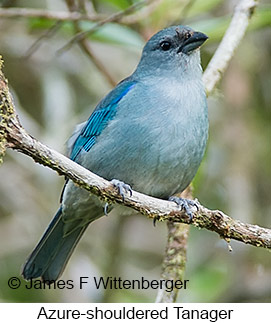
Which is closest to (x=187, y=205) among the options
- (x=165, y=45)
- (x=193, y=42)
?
(x=193, y=42)

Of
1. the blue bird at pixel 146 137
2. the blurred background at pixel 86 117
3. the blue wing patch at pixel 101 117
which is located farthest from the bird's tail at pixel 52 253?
the blurred background at pixel 86 117

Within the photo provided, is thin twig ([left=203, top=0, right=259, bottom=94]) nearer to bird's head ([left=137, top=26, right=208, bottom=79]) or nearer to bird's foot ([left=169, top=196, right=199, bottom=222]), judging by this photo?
bird's head ([left=137, top=26, right=208, bottom=79])

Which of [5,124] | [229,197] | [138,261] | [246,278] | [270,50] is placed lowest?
[5,124]

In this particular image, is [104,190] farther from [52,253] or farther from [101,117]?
[52,253]

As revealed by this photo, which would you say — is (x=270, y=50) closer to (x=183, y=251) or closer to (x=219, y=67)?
(x=219, y=67)

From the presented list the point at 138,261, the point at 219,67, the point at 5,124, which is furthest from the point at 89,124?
the point at 138,261

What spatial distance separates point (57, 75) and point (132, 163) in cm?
274

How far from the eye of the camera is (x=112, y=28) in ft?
19.3

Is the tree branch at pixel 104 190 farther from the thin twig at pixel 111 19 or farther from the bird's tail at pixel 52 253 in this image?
the thin twig at pixel 111 19

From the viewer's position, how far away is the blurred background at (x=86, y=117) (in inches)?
227

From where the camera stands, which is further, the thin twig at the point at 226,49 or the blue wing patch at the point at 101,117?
the thin twig at the point at 226,49

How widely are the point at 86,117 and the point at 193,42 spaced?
2121 mm

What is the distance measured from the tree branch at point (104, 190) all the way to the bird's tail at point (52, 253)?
1458 millimetres

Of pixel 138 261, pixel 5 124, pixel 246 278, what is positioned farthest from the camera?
pixel 138 261
